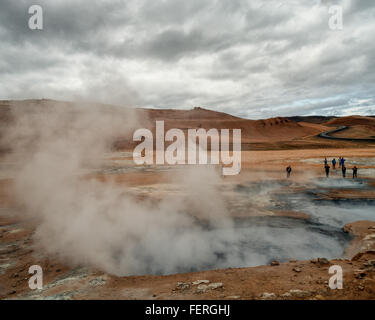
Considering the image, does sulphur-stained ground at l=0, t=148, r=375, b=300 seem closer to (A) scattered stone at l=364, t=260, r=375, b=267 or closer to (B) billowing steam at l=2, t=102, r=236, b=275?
(A) scattered stone at l=364, t=260, r=375, b=267

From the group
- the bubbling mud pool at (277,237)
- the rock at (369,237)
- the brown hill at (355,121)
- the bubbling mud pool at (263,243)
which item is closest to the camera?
the bubbling mud pool at (263,243)

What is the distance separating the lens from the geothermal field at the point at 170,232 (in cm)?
452

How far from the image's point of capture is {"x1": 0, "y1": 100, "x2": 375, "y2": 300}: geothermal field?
452cm

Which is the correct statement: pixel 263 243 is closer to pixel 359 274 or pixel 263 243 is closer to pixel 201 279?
pixel 359 274

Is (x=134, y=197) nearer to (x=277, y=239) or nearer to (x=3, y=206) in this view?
(x=3, y=206)

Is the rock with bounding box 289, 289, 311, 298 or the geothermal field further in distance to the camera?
the geothermal field

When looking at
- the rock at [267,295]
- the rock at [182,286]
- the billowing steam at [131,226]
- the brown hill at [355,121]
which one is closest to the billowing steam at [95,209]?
the billowing steam at [131,226]

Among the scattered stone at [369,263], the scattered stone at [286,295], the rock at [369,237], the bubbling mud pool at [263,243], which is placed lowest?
the bubbling mud pool at [263,243]

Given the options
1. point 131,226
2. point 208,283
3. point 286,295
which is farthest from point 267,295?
point 131,226

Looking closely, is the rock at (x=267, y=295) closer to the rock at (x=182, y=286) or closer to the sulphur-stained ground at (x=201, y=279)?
the sulphur-stained ground at (x=201, y=279)

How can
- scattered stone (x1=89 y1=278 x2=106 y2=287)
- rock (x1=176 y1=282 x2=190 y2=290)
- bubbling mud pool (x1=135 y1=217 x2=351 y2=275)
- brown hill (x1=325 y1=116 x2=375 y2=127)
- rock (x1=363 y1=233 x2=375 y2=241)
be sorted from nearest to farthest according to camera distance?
rock (x1=176 y1=282 x2=190 y2=290), scattered stone (x1=89 y1=278 x2=106 y2=287), bubbling mud pool (x1=135 y1=217 x2=351 y2=275), rock (x1=363 y1=233 x2=375 y2=241), brown hill (x1=325 y1=116 x2=375 y2=127)

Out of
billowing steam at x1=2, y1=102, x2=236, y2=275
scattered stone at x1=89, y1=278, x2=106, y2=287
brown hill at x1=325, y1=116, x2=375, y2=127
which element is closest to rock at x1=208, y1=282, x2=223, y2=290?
billowing steam at x1=2, y1=102, x2=236, y2=275

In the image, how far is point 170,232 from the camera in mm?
7574

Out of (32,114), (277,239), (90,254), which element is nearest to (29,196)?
(32,114)
